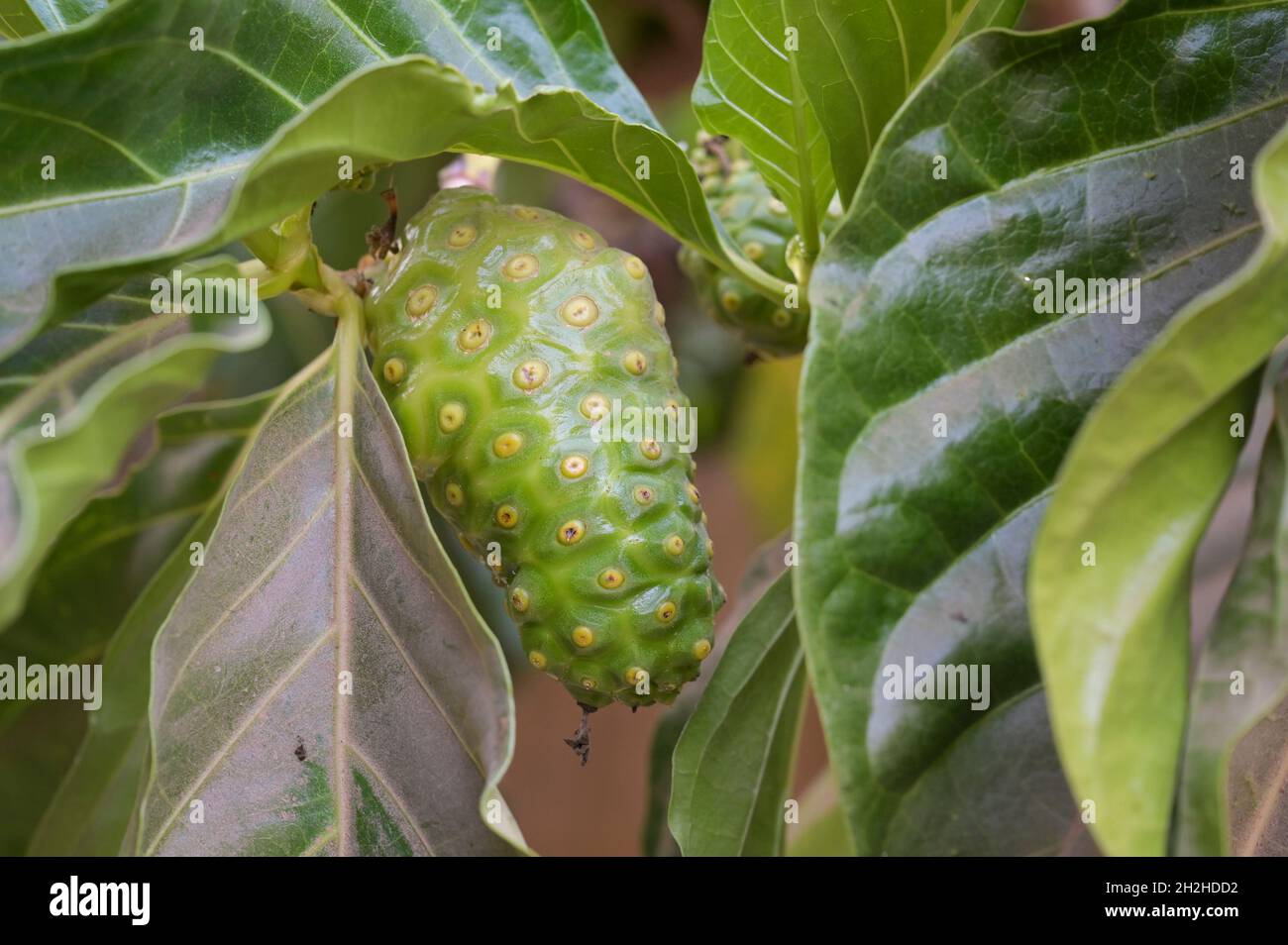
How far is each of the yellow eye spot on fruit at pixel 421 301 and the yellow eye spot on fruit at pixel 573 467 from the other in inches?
4.1

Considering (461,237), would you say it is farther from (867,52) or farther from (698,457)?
(698,457)

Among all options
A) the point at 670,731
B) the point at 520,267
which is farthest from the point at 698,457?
the point at 520,267

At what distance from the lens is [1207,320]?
35 centimetres

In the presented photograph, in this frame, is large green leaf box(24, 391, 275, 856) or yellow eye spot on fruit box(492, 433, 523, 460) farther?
large green leaf box(24, 391, 275, 856)

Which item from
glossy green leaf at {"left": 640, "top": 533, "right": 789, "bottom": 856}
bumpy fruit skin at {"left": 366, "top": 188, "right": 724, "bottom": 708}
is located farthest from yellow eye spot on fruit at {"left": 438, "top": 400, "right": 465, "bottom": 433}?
glossy green leaf at {"left": 640, "top": 533, "right": 789, "bottom": 856}

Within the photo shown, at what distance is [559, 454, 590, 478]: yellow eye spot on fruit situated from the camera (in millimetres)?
517

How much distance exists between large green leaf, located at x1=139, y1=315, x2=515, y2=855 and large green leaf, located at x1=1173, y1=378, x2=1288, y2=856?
283 millimetres

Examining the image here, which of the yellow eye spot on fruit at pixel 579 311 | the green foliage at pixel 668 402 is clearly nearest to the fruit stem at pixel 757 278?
the green foliage at pixel 668 402

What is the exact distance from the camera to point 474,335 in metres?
0.54

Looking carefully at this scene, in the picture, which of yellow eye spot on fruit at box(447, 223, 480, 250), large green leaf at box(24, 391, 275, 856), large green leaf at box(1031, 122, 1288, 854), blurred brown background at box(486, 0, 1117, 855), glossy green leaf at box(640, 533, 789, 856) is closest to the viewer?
large green leaf at box(1031, 122, 1288, 854)

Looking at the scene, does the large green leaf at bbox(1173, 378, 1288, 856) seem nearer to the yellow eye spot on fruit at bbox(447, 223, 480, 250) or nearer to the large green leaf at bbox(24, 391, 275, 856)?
the yellow eye spot on fruit at bbox(447, 223, 480, 250)

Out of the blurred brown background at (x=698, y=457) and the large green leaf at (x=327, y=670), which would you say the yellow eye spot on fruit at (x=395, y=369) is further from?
the blurred brown background at (x=698, y=457)

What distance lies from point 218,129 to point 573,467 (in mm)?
216

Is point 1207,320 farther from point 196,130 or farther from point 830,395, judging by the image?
point 196,130
